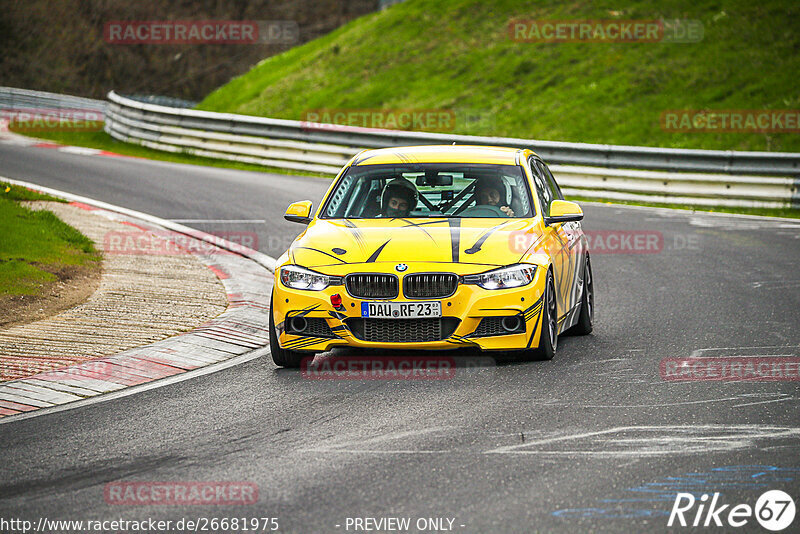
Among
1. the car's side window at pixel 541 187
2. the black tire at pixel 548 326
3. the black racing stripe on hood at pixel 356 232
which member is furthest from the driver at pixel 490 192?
the black racing stripe on hood at pixel 356 232

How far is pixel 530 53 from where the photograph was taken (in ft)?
105

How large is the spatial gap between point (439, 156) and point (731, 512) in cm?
519

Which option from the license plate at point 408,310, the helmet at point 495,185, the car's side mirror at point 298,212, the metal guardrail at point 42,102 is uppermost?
the metal guardrail at point 42,102

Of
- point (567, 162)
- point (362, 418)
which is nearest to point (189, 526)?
point (362, 418)

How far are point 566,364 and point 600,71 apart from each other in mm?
21707

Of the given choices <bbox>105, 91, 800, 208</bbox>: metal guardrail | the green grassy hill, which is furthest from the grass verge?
the green grassy hill

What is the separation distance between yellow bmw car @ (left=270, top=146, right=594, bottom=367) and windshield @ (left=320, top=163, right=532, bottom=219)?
0.01 m

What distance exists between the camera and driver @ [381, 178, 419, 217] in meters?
9.46

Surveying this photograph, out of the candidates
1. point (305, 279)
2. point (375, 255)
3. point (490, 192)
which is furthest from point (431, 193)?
point (305, 279)

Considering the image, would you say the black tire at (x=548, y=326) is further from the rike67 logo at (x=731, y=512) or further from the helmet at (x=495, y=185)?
the rike67 logo at (x=731, y=512)

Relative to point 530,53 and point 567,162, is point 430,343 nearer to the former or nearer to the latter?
point 567,162

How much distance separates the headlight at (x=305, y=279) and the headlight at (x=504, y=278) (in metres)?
1.00

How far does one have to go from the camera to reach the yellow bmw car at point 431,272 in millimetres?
8266

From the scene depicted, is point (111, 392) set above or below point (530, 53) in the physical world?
below
